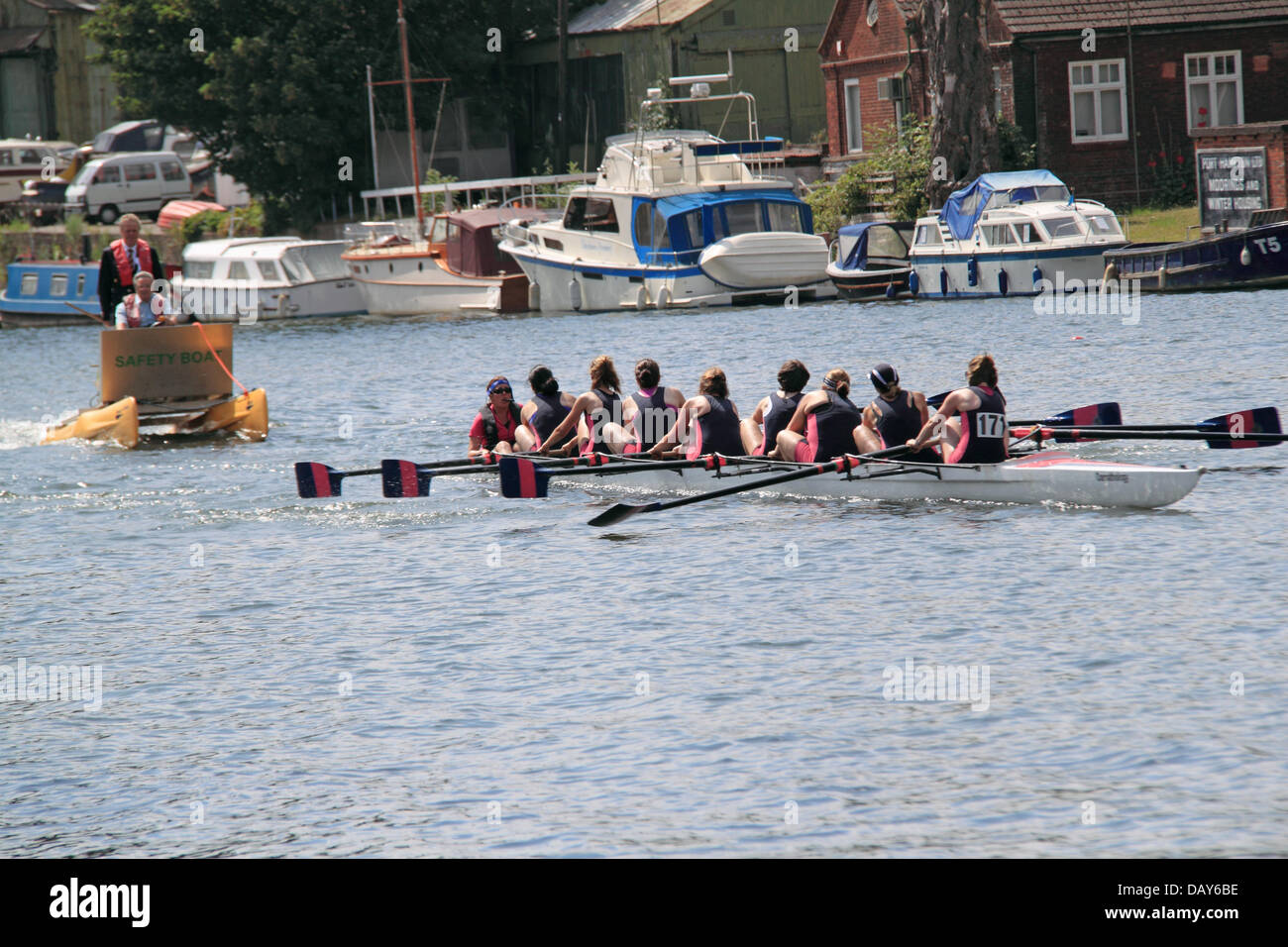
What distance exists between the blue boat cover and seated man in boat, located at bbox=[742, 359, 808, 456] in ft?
64.4

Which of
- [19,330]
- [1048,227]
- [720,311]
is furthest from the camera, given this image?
[19,330]

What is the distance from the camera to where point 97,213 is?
5256 centimetres

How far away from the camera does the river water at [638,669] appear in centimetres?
814

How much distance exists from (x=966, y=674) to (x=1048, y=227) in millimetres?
24312

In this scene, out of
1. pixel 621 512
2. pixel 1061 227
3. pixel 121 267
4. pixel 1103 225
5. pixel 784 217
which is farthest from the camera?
pixel 784 217

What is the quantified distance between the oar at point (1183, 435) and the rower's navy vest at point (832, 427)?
2.07 metres

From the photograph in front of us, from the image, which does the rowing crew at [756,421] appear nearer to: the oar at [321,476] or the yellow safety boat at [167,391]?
the oar at [321,476]

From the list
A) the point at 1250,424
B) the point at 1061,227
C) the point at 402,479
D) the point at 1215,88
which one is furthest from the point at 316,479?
the point at 1215,88

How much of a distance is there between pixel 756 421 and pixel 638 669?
19.6 feet

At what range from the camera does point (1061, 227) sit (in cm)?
3269

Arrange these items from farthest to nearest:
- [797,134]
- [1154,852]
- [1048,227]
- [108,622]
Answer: [797,134] → [1048,227] → [108,622] → [1154,852]

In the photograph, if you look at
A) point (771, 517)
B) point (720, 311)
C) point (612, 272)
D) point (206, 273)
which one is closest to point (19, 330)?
point (206, 273)

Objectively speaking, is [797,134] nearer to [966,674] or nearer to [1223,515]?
[1223,515]

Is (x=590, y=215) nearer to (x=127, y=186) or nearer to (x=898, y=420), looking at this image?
(x=127, y=186)
